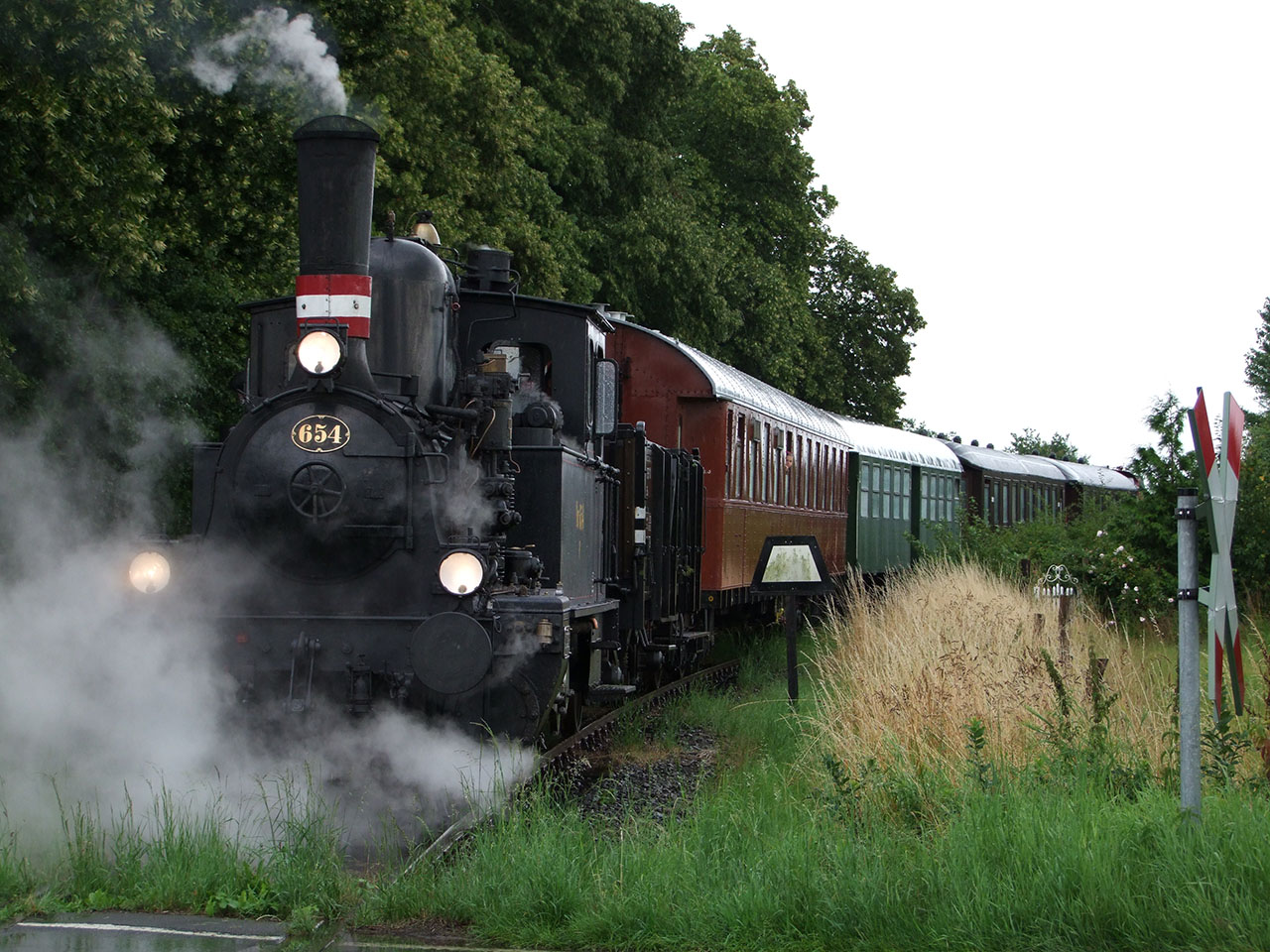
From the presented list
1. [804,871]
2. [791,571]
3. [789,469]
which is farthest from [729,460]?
[804,871]

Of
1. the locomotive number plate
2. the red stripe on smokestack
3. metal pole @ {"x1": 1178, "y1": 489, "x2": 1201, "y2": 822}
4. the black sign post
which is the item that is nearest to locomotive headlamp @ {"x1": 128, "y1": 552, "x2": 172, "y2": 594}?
the locomotive number plate

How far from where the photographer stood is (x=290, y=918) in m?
5.20

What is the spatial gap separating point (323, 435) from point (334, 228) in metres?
1.03

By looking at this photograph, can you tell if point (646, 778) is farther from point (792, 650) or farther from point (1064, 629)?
point (1064, 629)

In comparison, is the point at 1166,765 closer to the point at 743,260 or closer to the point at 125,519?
the point at 125,519

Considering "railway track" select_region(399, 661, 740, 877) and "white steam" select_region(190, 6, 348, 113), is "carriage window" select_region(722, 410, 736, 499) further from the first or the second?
"white steam" select_region(190, 6, 348, 113)

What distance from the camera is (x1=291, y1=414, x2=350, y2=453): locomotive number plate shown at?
7473 mm

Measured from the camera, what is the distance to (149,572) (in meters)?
7.47

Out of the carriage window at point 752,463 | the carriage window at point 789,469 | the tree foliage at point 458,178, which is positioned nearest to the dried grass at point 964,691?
the carriage window at point 752,463

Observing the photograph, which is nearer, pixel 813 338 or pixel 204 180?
pixel 204 180

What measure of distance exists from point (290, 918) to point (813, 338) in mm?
31810

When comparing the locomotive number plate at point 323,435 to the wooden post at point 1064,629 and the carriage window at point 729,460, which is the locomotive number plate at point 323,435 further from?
the carriage window at point 729,460

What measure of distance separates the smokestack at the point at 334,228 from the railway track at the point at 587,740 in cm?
249

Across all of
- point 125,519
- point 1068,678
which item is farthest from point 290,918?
point 125,519
